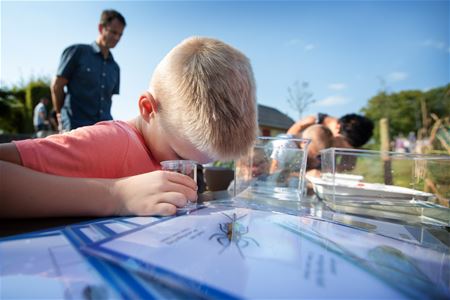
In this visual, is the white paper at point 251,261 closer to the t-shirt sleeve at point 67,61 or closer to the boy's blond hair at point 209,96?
the boy's blond hair at point 209,96

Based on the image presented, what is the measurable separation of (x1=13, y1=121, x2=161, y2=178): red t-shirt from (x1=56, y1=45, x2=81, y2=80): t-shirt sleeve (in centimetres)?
120

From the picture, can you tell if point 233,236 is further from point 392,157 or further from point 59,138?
point 392,157

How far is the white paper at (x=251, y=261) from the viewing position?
0.55 ft

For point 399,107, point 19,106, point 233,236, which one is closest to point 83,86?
point 233,236

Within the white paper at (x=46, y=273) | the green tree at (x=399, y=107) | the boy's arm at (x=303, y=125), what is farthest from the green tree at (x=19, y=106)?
the green tree at (x=399, y=107)

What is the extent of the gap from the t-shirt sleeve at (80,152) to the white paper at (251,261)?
7.7 inches

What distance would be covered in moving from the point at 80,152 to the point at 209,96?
22 centimetres

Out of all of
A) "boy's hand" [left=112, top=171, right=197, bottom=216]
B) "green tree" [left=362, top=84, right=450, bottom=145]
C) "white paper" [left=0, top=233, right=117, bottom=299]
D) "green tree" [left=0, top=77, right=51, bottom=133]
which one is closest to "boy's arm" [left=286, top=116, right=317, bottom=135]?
"boy's hand" [left=112, top=171, right=197, bottom=216]

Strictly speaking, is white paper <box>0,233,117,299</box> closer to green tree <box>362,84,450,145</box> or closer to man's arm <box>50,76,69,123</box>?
man's arm <box>50,76,69,123</box>

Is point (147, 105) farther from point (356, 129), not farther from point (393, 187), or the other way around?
point (356, 129)

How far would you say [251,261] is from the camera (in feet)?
0.67

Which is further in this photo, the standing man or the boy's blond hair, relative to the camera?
the standing man

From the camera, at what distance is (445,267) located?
0.80 ft

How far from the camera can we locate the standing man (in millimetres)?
1448
